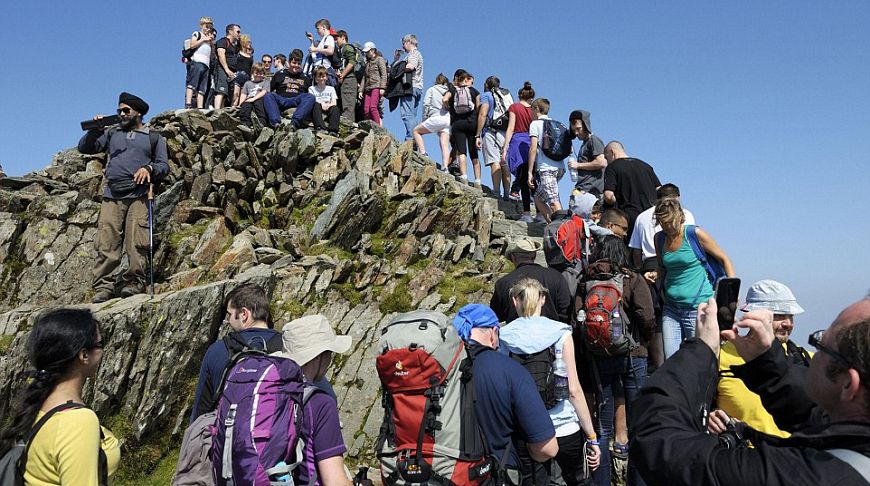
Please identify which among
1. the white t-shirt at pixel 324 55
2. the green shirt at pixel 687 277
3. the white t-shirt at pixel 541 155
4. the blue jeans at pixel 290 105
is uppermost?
the white t-shirt at pixel 324 55

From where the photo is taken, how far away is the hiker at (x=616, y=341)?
8.02 metres

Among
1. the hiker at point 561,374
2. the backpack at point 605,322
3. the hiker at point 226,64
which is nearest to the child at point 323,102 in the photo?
the hiker at point 226,64

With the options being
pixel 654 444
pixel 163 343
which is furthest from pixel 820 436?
pixel 163 343

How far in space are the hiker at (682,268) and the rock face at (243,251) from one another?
5.32 meters

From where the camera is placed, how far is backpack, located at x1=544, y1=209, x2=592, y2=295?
9.74 metres

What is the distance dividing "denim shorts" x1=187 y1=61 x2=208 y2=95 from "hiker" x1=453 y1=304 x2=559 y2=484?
20.4 m

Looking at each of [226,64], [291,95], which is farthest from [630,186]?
[226,64]

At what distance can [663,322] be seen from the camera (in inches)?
334

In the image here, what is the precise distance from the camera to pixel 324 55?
891 inches

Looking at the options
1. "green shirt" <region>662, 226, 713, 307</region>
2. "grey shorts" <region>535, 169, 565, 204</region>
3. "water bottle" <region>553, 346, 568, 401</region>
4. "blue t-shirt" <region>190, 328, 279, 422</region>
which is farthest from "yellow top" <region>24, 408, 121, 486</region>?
"grey shorts" <region>535, 169, 565, 204</region>

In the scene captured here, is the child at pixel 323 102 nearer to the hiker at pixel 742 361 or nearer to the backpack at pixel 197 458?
the backpack at pixel 197 458

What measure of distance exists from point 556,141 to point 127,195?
955 cm

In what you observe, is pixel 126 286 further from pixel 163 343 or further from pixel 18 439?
pixel 18 439

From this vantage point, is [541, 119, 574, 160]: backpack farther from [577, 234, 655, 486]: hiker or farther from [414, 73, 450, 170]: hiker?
[577, 234, 655, 486]: hiker
